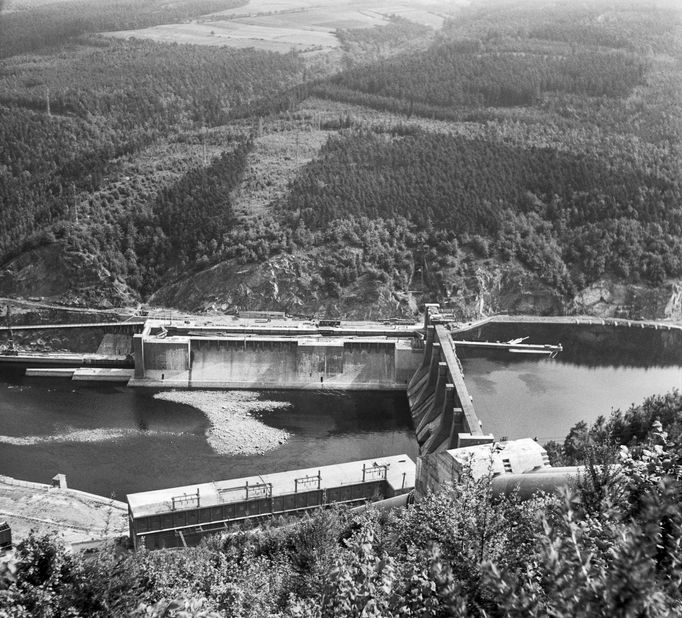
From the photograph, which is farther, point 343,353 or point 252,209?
point 252,209

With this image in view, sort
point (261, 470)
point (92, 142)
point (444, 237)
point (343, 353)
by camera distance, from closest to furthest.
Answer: point (261, 470) < point (343, 353) < point (444, 237) < point (92, 142)

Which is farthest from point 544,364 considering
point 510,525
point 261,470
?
point 510,525

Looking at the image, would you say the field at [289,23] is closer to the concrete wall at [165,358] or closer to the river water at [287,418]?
the concrete wall at [165,358]

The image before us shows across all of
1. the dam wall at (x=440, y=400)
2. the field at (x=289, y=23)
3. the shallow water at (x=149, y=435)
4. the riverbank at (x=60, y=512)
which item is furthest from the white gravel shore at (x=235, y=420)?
the field at (x=289, y=23)

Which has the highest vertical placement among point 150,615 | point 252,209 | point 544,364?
point 150,615

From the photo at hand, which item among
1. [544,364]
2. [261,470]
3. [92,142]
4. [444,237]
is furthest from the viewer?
[92,142]

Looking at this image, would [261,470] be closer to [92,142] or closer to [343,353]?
[343,353]
